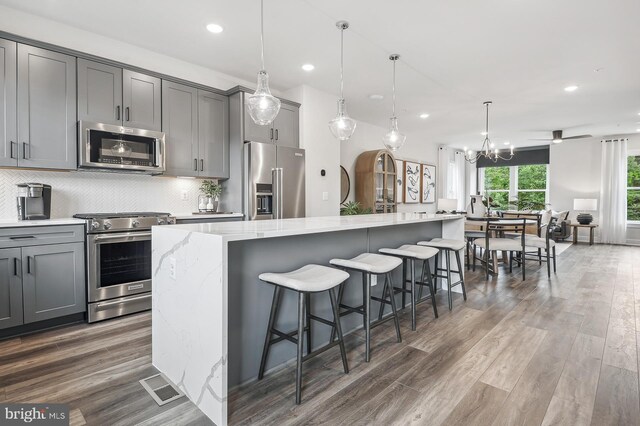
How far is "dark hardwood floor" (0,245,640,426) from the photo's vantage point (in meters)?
1.74

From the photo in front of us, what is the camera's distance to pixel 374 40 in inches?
136

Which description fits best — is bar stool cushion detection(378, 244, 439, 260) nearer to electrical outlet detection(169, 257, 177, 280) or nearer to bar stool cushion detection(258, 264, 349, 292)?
bar stool cushion detection(258, 264, 349, 292)

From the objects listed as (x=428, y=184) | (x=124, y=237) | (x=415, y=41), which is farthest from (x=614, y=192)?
(x=124, y=237)

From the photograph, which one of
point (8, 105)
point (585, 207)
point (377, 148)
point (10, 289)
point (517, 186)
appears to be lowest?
point (10, 289)

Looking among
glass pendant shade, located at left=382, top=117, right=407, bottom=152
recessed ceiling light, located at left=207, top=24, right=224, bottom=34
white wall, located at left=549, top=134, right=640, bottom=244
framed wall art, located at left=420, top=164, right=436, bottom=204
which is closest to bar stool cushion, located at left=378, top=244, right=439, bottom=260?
glass pendant shade, located at left=382, top=117, right=407, bottom=152

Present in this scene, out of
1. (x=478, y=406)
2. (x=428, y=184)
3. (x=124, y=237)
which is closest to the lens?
(x=478, y=406)

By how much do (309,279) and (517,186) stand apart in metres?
10.2

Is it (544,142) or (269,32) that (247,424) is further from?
(544,142)

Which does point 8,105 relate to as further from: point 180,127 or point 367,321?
point 367,321

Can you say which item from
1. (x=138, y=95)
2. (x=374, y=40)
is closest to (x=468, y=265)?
(x=374, y=40)

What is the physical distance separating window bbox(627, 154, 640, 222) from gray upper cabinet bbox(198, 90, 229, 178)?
30.8 ft

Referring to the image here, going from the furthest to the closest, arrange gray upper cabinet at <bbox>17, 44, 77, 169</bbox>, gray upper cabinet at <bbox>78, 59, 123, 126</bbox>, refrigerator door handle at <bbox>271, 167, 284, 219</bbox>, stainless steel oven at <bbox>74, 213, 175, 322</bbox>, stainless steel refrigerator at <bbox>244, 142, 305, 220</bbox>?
refrigerator door handle at <bbox>271, 167, 284, 219</bbox> → stainless steel refrigerator at <bbox>244, 142, 305, 220</bbox> → gray upper cabinet at <bbox>78, 59, 123, 126</bbox> → stainless steel oven at <bbox>74, 213, 175, 322</bbox> → gray upper cabinet at <bbox>17, 44, 77, 169</bbox>

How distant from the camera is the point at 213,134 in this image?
4.16 m

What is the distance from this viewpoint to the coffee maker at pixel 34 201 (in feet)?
9.62
